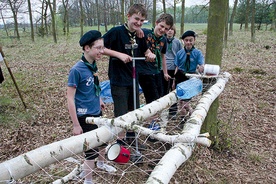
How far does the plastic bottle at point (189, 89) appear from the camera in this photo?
300cm

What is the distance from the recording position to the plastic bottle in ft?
9.86

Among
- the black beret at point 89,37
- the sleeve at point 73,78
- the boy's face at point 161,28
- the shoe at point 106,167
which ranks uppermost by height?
the boy's face at point 161,28

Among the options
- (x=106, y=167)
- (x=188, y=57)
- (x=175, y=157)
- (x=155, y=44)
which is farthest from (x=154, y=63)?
(x=175, y=157)

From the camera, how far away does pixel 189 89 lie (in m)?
3.08

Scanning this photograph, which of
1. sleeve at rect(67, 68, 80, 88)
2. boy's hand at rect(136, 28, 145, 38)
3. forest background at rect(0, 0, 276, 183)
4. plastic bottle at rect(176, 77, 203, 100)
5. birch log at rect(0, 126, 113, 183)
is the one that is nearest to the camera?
birch log at rect(0, 126, 113, 183)

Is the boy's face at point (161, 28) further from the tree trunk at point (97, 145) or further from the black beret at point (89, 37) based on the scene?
the tree trunk at point (97, 145)

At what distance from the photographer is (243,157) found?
368 cm

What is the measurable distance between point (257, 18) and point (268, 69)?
1142 inches

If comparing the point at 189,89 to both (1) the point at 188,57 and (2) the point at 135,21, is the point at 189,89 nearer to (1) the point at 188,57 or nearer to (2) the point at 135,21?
(2) the point at 135,21

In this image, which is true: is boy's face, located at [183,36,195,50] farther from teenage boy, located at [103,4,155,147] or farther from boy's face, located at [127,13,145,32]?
boy's face, located at [127,13,145,32]

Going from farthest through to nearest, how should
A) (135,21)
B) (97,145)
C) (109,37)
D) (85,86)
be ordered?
(109,37) → (135,21) → (85,86) → (97,145)

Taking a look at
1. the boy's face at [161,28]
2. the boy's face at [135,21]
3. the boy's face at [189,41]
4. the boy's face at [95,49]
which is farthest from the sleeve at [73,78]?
the boy's face at [189,41]

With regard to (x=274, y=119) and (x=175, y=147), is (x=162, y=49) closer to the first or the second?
(x=175, y=147)

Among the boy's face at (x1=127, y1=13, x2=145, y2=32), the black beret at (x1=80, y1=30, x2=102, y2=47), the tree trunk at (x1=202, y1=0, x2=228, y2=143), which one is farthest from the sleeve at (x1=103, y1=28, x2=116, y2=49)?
the tree trunk at (x1=202, y1=0, x2=228, y2=143)
